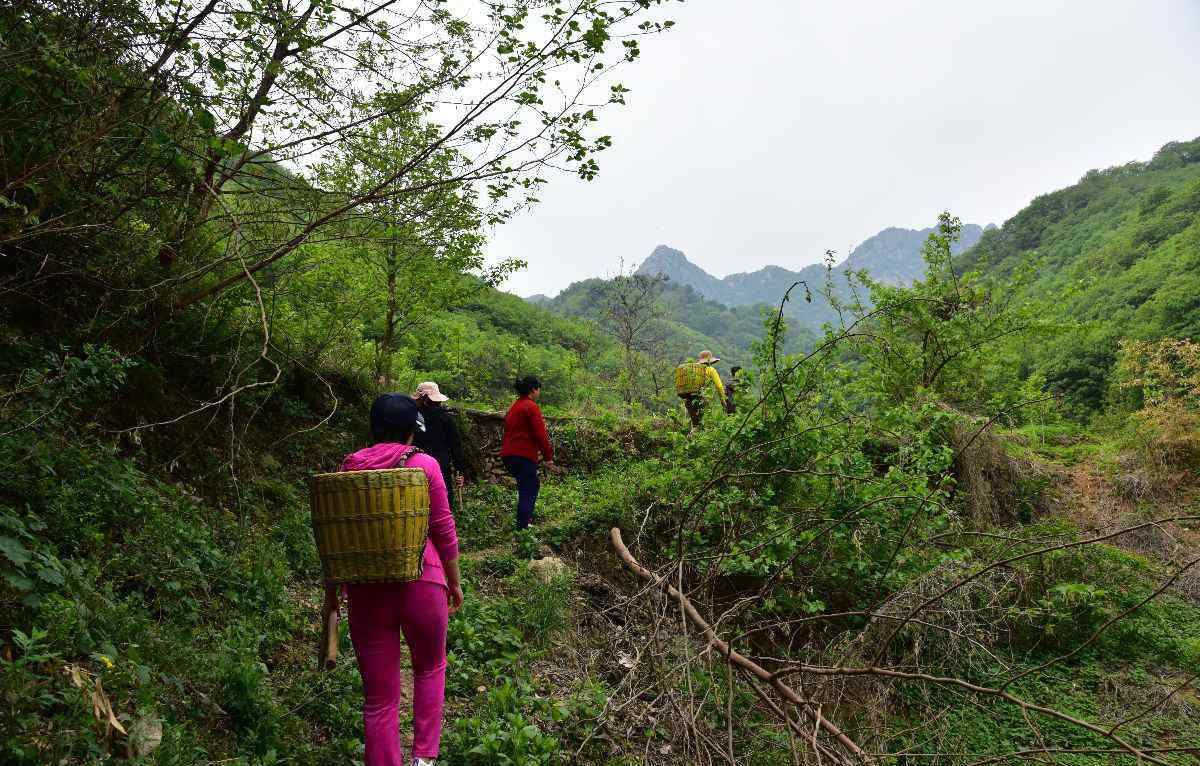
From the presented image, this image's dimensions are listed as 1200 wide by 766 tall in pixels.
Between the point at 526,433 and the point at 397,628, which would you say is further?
the point at 526,433

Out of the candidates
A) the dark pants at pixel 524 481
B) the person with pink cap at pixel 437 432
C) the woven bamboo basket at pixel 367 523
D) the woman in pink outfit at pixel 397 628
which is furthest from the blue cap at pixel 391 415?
the dark pants at pixel 524 481

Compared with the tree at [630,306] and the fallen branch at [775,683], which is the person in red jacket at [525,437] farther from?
the tree at [630,306]

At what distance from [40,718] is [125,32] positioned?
148 inches

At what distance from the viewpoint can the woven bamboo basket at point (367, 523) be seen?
2.50 m

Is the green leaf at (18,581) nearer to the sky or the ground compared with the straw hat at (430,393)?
nearer to the ground

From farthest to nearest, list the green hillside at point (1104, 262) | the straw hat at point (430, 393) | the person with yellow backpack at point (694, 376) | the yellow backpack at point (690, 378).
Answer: the green hillside at point (1104, 262), the yellow backpack at point (690, 378), the person with yellow backpack at point (694, 376), the straw hat at point (430, 393)

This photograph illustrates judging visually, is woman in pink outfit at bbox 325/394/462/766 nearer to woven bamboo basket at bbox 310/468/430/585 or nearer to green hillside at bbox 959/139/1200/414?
woven bamboo basket at bbox 310/468/430/585

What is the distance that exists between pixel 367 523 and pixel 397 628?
0.61 meters

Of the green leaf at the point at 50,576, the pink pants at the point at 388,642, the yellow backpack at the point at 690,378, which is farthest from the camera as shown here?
the yellow backpack at the point at 690,378

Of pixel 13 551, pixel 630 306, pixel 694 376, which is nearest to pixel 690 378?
pixel 694 376

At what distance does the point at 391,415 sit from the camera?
2949mm

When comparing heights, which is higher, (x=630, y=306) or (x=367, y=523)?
(x=630, y=306)

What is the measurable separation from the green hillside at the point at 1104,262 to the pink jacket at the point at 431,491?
964 cm

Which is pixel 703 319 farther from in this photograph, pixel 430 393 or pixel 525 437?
pixel 430 393
